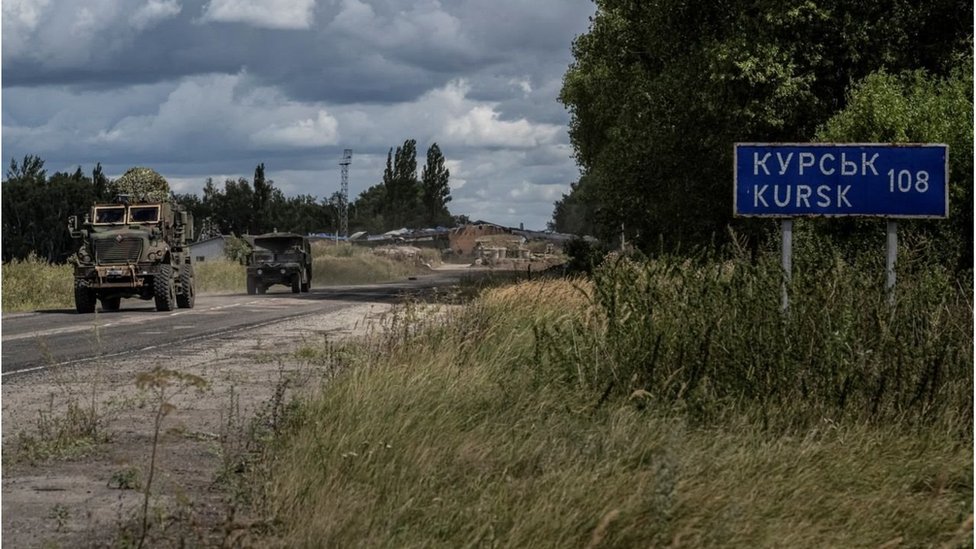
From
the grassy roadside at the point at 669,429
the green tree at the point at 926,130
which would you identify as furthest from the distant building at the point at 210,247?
the grassy roadside at the point at 669,429

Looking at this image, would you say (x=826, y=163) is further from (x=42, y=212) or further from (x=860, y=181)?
(x=42, y=212)

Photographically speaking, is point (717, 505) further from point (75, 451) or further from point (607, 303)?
point (75, 451)

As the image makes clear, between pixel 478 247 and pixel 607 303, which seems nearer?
pixel 607 303

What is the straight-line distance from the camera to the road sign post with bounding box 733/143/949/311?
34.0 ft

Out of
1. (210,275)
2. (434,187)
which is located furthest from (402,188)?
(210,275)

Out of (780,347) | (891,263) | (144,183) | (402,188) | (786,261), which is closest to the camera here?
(780,347)

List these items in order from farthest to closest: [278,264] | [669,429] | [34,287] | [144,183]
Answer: [144,183] → [278,264] → [34,287] → [669,429]

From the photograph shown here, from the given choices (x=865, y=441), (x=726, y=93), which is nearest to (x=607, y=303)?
(x=865, y=441)

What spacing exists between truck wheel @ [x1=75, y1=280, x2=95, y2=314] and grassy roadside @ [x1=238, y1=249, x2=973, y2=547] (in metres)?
→ 19.7

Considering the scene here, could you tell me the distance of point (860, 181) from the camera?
1038 centimetres

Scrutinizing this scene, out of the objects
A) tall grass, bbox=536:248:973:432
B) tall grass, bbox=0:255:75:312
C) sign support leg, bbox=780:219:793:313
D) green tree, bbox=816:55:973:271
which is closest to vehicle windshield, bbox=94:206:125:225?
tall grass, bbox=0:255:75:312

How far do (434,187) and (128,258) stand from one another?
369 feet

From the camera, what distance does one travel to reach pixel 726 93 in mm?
27766

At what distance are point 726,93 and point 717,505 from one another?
2254 cm
